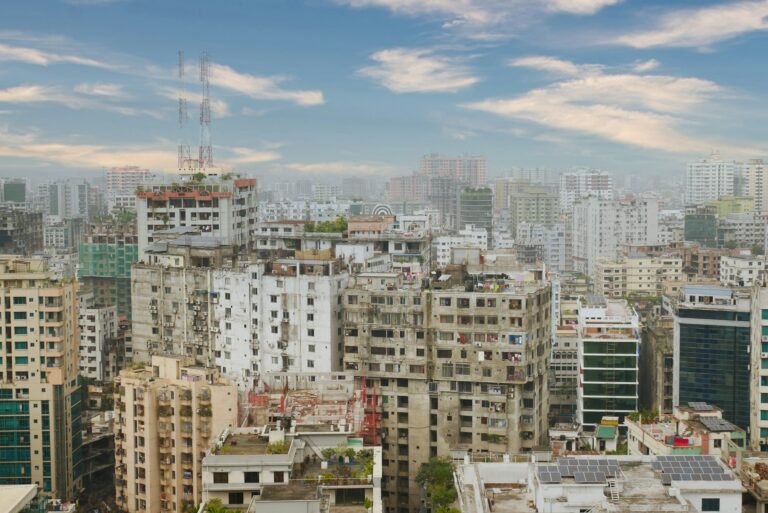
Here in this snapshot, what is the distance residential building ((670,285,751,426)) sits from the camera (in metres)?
32.7

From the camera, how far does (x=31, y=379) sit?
3055 cm

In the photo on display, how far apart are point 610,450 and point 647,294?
36974mm

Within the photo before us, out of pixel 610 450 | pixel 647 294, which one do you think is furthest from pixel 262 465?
pixel 647 294

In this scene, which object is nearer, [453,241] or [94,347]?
[94,347]

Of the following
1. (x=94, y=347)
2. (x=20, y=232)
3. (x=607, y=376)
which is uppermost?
(x=20, y=232)

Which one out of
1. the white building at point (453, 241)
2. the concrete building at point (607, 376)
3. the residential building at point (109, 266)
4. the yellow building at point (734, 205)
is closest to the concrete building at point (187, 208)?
the residential building at point (109, 266)

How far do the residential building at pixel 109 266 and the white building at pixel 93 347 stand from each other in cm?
837

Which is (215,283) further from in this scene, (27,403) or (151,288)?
(27,403)

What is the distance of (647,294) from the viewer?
62531mm

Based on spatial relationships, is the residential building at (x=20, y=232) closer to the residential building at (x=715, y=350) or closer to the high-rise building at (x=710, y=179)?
the residential building at (x=715, y=350)

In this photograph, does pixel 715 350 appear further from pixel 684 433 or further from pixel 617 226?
pixel 617 226

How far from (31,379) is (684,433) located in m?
17.6

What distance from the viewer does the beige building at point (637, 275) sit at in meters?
63.1

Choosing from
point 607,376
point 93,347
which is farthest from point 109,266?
point 607,376
